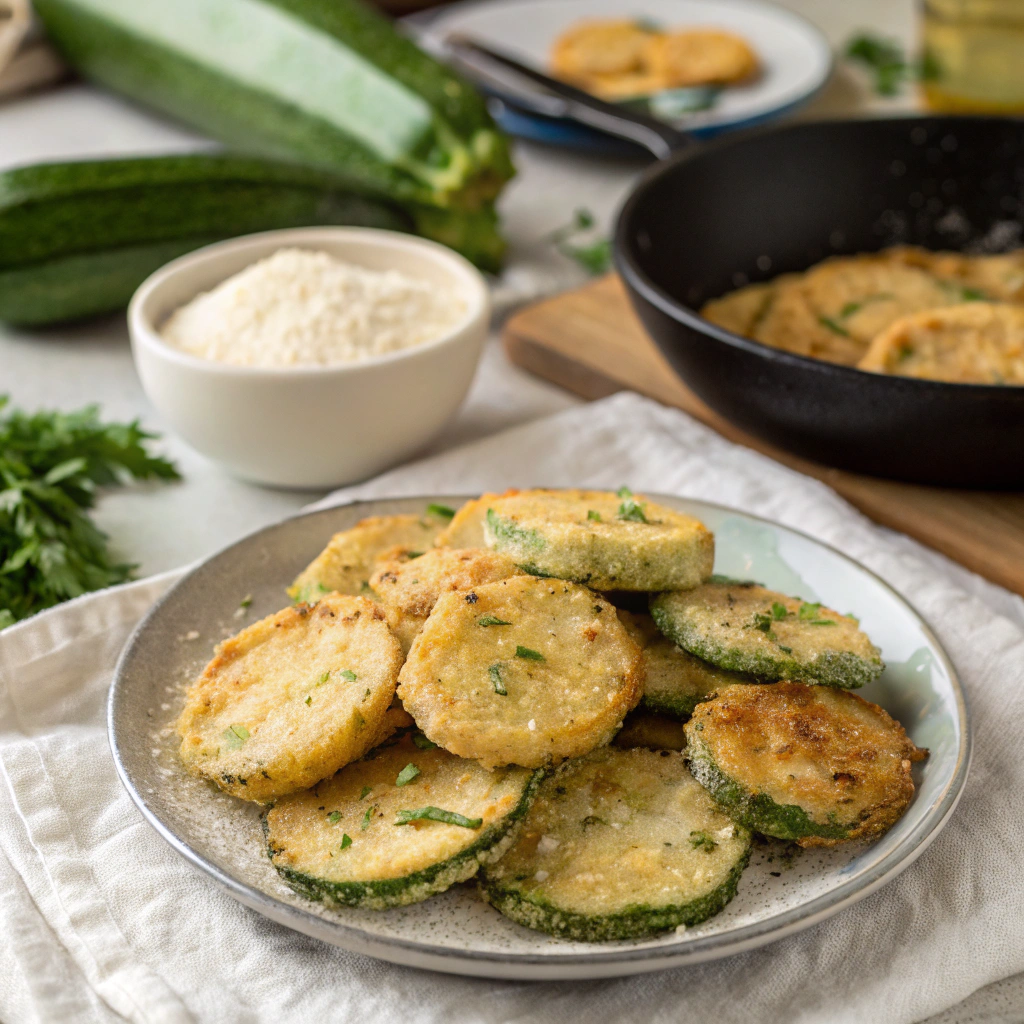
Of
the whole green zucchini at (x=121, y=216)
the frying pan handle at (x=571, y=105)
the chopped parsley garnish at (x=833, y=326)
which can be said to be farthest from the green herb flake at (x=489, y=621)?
the whole green zucchini at (x=121, y=216)

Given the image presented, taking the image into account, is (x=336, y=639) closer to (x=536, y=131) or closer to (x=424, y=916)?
(x=424, y=916)

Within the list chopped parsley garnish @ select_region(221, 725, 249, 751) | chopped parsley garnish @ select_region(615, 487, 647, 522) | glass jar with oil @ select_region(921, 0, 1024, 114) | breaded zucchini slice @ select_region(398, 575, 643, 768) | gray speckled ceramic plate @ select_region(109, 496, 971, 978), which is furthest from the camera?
glass jar with oil @ select_region(921, 0, 1024, 114)

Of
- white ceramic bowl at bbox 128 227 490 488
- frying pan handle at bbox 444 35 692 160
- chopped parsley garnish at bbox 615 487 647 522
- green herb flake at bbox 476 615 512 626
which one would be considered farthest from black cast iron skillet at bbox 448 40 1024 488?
green herb flake at bbox 476 615 512 626

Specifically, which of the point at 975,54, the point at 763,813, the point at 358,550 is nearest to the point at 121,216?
the point at 358,550

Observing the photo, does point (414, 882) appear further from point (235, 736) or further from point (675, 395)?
point (675, 395)

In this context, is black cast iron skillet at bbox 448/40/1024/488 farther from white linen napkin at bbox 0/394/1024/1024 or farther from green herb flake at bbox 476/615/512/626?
green herb flake at bbox 476/615/512/626

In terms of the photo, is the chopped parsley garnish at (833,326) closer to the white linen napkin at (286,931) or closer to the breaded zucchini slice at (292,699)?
the white linen napkin at (286,931)
